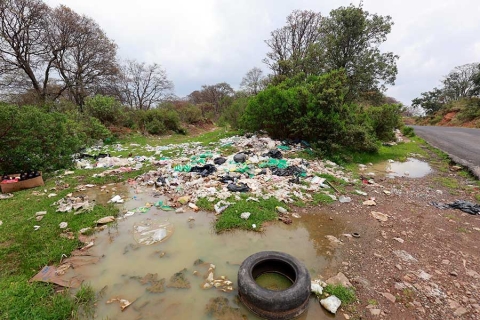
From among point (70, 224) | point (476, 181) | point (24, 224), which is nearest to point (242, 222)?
point (70, 224)

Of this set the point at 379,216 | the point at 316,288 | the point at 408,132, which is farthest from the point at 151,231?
the point at 408,132

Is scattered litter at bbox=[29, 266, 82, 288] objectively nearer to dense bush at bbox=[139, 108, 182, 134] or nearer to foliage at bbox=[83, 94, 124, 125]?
foliage at bbox=[83, 94, 124, 125]

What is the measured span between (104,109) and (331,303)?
1339 cm

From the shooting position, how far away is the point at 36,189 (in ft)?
15.8

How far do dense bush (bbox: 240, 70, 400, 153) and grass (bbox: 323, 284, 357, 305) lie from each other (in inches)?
213

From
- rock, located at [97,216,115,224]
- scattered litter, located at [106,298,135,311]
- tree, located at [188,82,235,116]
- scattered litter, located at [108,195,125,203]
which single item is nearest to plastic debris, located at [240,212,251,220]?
scattered litter, located at [106,298,135,311]

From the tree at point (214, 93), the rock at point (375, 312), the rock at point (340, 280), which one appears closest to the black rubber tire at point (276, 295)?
the rock at point (340, 280)

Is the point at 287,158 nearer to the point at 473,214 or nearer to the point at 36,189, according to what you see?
the point at 473,214

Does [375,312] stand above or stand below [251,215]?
below

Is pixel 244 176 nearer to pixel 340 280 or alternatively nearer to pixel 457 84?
pixel 340 280

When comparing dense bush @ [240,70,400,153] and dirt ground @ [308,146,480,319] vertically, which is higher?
dense bush @ [240,70,400,153]

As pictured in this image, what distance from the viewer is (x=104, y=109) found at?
11555 mm

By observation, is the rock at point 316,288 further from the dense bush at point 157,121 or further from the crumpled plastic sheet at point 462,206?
the dense bush at point 157,121

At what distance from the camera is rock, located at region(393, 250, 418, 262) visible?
2748 millimetres
